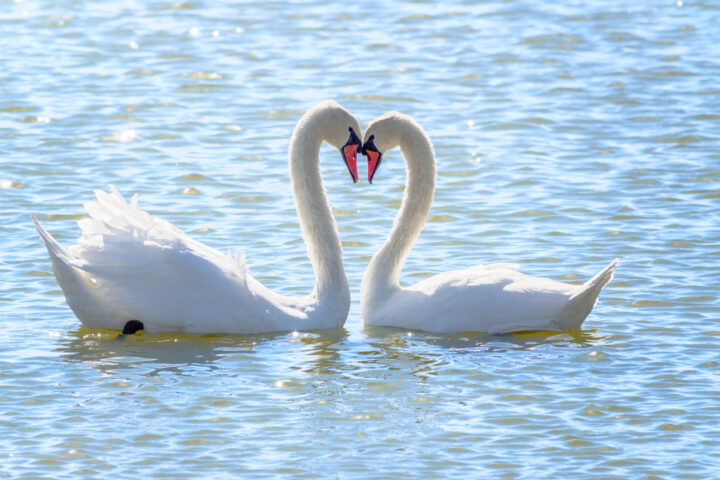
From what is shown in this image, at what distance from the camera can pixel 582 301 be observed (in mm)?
9758

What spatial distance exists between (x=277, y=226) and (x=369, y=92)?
208 inches

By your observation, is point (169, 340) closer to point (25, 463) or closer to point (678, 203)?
point (25, 463)

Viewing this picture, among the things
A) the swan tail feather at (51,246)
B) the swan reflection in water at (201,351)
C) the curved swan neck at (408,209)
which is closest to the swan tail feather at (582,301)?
the curved swan neck at (408,209)

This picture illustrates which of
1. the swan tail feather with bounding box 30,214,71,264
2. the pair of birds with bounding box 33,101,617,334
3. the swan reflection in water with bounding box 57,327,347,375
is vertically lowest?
the swan reflection in water with bounding box 57,327,347,375

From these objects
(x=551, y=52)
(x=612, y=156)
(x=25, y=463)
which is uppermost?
(x=551, y=52)

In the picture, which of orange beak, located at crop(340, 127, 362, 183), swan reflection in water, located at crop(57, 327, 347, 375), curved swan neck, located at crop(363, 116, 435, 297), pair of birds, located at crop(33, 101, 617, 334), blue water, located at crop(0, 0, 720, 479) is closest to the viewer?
blue water, located at crop(0, 0, 720, 479)

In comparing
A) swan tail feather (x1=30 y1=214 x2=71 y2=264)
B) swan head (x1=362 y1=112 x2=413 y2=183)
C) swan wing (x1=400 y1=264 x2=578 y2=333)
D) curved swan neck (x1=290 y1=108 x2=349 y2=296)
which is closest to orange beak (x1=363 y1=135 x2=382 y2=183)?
swan head (x1=362 y1=112 x2=413 y2=183)

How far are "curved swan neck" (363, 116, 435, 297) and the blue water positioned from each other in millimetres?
467

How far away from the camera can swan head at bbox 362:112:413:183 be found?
34.9ft

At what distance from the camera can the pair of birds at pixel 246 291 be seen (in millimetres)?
9633

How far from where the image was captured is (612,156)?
15031 mm

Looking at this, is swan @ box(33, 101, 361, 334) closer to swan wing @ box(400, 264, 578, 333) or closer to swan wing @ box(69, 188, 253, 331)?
swan wing @ box(69, 188, 253, 331)

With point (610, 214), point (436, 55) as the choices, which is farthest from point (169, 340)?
point (436, 55)

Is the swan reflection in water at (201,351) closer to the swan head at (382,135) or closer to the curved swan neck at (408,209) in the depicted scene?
the curved swan neck at (408,209)
